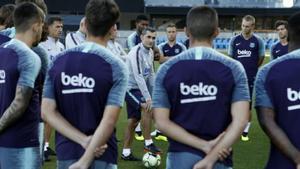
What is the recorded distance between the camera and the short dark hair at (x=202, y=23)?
3.69 m

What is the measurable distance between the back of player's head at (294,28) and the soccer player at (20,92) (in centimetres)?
195

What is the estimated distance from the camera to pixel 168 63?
3.75 m

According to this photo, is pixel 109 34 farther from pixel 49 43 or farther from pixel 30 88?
pixel 49 43

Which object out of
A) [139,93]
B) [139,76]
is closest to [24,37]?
[139,76]

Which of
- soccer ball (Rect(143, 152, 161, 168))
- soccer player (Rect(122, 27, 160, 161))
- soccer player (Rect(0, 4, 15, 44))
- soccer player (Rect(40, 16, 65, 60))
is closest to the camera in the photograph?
soccer player (Rect(0, 4, 15, 44))

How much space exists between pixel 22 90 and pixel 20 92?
0.07 feet

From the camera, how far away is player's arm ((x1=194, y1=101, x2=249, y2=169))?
363 centimetres

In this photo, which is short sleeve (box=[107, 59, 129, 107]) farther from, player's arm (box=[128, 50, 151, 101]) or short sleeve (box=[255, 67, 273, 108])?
player's arm (box=[128, 50, 151, 101])

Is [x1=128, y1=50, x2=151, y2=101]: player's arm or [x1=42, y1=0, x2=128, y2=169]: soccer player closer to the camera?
[x1=42, y1=0, x2=128, y2=169]: soccer player

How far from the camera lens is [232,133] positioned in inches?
144

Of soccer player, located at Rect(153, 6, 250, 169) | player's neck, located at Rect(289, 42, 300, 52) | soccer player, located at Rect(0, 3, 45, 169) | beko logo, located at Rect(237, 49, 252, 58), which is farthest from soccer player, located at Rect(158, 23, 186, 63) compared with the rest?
soccer player, located at Rect(153, 6, 250, 169)

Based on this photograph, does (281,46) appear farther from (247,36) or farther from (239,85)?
(239,85)

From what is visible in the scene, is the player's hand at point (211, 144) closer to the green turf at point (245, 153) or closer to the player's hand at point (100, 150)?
the player's hand at point (100, 150)

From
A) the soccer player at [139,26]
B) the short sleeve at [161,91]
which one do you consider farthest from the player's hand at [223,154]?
the soccer player at [139,26]
